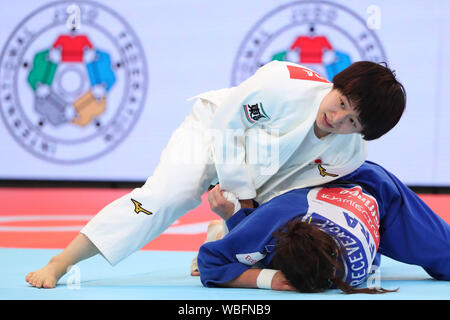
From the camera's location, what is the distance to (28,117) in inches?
259

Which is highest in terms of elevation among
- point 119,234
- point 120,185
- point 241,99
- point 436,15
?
point 436,15

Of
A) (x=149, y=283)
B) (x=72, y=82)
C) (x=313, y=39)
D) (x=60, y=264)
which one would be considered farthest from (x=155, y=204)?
(x=72, y=82)

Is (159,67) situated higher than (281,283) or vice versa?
(159,67)

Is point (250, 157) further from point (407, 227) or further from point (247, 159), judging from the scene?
point (407, 227)

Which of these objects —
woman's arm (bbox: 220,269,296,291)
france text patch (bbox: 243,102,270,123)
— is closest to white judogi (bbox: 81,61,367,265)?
france text patch (bbox: 243,102,270,123)

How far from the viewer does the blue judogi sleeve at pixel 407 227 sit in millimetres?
2625

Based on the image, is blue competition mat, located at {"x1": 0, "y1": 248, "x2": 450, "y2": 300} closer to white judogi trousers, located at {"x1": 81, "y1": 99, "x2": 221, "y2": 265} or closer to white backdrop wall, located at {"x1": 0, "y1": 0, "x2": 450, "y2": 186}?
white judogi trousers, located at {"x1": 81, "y1": 99, "x2": 221, "y2": 265}

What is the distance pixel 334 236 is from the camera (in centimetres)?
219

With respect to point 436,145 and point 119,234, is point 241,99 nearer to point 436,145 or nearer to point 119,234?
point 119,234

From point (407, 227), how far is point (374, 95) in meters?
0.68

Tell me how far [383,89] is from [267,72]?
1.83 ft

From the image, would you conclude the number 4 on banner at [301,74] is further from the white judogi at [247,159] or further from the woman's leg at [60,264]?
the woman's leg at [60,264]

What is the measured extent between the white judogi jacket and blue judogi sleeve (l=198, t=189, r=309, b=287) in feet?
0.86
